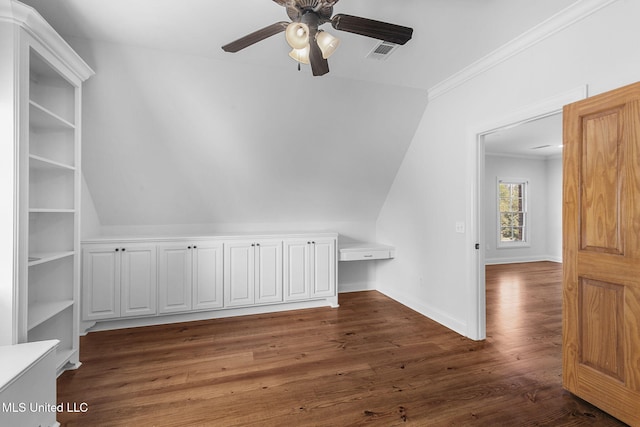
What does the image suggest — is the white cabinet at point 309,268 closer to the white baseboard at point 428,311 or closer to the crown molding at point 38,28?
the white baseboard at point 428,311

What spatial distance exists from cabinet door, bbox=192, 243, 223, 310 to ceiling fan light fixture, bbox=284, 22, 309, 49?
2.50 meters

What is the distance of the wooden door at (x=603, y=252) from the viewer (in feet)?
5.57

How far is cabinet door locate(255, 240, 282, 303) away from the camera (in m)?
3.62

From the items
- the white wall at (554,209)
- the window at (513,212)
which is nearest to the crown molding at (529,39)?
the window at (513,212)

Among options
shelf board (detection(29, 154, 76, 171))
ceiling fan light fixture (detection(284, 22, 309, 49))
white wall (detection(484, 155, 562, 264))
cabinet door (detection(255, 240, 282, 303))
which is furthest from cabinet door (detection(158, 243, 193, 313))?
white wall (detection(484, 155, 562, 264))

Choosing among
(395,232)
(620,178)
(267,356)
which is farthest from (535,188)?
(267,356)

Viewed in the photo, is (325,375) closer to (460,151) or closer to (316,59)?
(316,59)

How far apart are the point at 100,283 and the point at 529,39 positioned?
4.46 meters

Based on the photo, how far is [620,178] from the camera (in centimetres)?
175

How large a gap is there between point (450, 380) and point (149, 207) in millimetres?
3558

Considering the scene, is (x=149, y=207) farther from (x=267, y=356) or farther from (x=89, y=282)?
(x=267, y=356)

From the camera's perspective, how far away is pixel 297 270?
3.77 metres

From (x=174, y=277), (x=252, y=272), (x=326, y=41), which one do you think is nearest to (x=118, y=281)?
(x=174, y=277)

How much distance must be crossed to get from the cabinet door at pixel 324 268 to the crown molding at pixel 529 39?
2.24 m
